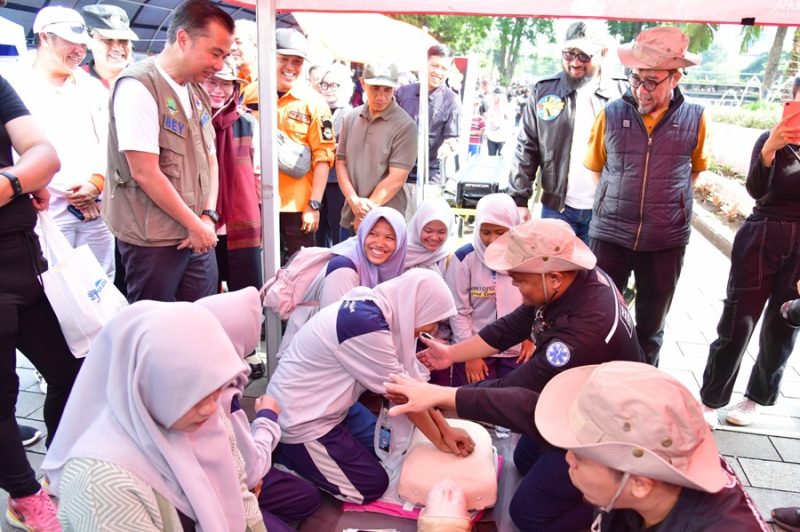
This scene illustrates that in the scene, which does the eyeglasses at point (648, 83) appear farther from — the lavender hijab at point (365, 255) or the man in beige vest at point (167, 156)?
the man in beige vest at point (167, 156)

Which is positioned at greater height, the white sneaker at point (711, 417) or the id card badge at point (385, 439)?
the id card badge at point (385, 439)

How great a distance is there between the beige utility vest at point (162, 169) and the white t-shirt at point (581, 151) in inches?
87.2

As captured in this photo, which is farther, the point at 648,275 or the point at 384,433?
the point at 648,275

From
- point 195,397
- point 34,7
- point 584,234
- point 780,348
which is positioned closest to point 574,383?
point 195,397

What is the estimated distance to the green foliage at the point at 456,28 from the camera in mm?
25547

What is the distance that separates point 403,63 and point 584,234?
18.4ft

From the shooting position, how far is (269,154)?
→ 3.09 meters

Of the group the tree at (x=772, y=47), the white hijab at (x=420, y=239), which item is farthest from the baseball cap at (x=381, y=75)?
the tree at (x=772, y=47)

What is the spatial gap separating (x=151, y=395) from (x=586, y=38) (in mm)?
3219

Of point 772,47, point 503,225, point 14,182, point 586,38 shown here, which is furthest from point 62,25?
point 772,47

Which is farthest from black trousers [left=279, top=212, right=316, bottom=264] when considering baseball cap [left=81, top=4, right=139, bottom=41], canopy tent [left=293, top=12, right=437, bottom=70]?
canopy tent [left=293, top=12, right=437, bottom=70]

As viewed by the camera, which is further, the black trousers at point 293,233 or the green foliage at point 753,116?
the green foliage at point 753,116

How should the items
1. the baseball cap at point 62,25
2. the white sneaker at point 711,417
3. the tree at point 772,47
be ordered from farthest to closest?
the tree at point 772,47 < the white sneaker at point 711,417 < the baseball cap at point 62,25

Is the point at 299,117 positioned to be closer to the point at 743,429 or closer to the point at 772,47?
the point at 743,429
